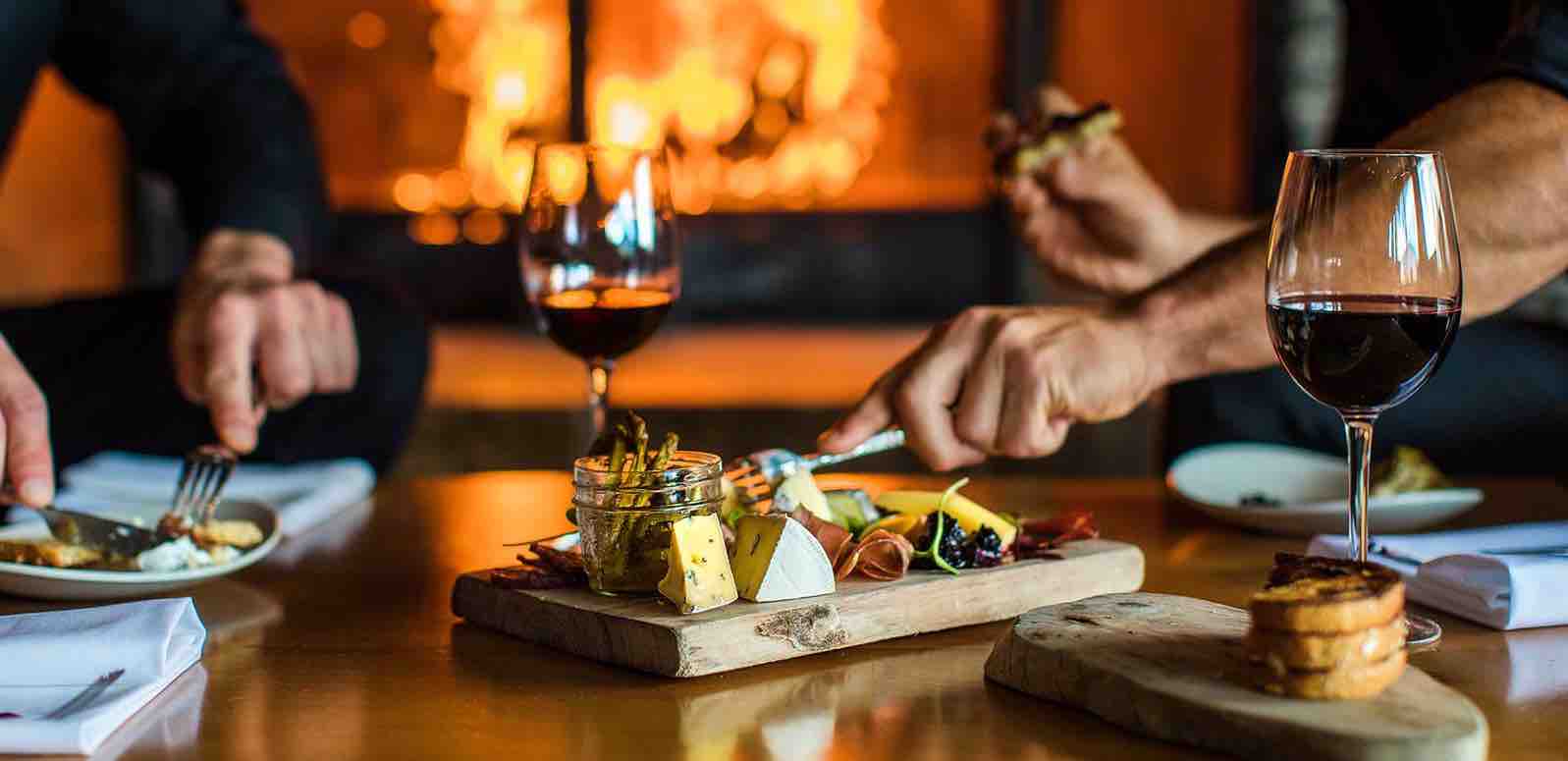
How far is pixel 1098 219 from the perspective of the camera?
2066 mm

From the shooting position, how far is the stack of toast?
0.75 metres

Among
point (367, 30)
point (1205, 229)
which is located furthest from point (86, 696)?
point (367, 30)

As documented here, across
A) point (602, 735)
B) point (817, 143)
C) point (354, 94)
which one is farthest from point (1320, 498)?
point (354, 94)

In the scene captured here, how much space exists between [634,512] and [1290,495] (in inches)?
30.1

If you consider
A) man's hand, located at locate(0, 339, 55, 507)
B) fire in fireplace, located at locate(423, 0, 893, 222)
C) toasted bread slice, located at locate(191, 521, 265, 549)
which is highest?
fire in fireplace, located at locate(423, 0, 893, 222)

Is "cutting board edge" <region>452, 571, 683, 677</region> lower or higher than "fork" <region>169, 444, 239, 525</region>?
lower

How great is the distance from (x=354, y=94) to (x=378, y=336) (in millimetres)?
3107

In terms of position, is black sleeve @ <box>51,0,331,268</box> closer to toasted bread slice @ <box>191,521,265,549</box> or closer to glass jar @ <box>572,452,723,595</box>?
toasted bread slice @ <box>191,521,265,549</box>

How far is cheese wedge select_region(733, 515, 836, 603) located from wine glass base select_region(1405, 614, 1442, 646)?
14.1 inches

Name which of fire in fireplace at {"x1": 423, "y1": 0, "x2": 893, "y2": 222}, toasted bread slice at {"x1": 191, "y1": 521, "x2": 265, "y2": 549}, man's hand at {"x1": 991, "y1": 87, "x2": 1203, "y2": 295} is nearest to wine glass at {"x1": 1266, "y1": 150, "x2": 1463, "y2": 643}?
toasted bread slice at {"x1": 191, "y1": 521, "x2": 265, "y2": 549}

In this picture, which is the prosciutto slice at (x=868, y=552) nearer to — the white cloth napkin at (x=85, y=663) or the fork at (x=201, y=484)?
the white cloth napkin at (x=85, y=663)

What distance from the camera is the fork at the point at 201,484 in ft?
4.36

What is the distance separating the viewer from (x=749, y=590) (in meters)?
0.96

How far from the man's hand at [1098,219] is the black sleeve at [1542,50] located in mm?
683
